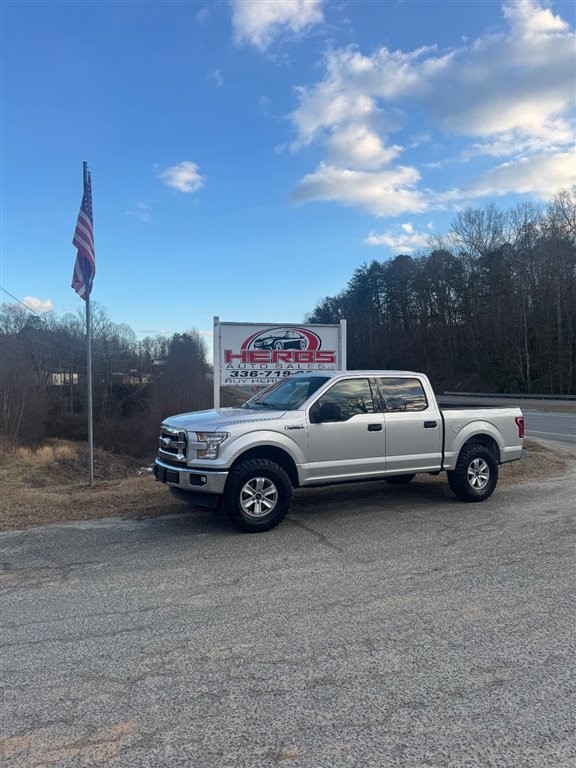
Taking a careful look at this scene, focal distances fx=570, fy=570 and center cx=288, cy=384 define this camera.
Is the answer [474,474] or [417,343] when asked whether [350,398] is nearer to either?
[474,474]

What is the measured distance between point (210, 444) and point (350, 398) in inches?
80.4

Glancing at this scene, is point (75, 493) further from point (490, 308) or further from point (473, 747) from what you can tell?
point (490, 308)

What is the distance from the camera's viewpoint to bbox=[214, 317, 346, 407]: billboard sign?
1249 centimetres

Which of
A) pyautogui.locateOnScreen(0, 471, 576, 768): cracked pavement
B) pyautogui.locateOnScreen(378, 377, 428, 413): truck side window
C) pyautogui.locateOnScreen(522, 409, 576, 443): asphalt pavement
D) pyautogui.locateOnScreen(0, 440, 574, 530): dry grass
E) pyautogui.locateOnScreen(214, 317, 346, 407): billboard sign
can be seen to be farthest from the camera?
pyautogui.locateOnScreen(522, 409, 576, 443): asphalt pavement

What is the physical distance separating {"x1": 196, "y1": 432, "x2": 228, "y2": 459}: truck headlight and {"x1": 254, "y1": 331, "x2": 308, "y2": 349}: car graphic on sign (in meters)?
6.29

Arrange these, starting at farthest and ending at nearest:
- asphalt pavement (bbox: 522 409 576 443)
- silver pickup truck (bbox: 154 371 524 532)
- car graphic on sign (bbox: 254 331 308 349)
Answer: asphalt pavement (bbox: 522 409 576 443), car graphic on sign (bbox: 254 331 308 349), silver pickup truck (bbox: 154 371 524 532)

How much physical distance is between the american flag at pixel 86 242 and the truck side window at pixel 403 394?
544 cm

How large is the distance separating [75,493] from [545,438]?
594 inches

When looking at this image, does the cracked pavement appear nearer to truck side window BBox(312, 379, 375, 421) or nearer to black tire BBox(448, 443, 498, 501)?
black tire BBox(448, 443, 498, 501)

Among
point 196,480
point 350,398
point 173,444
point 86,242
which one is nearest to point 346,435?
point 350,398

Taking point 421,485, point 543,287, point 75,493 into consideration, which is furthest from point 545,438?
point 543,287

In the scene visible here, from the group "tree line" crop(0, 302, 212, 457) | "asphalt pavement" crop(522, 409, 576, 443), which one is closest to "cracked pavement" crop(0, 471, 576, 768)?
"asphalt pavement" crop(522, 409, 576, 443)

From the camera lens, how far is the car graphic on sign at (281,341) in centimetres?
1266

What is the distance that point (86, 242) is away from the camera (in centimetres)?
986
